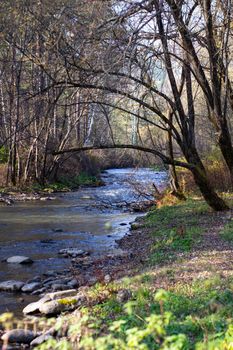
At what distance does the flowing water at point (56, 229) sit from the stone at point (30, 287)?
24 cm

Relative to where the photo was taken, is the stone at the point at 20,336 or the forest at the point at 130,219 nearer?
the forest at the point at 130,219

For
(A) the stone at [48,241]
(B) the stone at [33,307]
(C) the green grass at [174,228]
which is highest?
(C) the green grass at [174,228]

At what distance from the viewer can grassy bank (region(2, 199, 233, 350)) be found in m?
3.42

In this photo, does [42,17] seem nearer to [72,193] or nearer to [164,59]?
[164,59]

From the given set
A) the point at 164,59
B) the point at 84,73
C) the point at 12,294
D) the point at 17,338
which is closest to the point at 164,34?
the point at 164,59

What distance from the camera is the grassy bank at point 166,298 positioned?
3.42 meters

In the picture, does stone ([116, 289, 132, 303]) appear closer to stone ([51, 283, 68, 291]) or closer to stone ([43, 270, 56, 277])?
stone ([51, 283, 68, 291])

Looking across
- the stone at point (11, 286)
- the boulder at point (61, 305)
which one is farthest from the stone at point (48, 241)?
the boulder at point (61, 305)

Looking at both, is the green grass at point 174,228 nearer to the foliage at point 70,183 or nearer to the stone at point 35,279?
the stone at point 35,279

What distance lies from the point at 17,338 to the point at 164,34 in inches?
287

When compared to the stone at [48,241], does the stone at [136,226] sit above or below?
above

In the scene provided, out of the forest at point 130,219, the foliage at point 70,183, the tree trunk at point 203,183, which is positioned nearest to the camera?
the forest at point 130,219

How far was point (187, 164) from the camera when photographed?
1265 cm

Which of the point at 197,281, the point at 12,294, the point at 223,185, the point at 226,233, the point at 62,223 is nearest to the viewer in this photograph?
the point at 197,281
